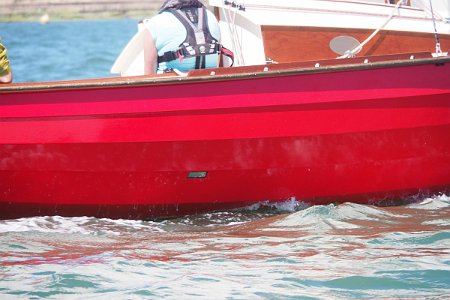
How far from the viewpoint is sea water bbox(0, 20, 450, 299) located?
611cm

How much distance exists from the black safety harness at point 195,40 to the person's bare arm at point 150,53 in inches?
2.3

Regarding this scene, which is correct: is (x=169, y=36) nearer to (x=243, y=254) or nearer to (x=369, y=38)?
(x=369, y=38)

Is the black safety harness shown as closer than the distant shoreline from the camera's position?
Yes

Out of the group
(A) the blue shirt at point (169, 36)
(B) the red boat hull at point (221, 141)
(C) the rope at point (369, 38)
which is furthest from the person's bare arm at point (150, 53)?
(C) the rope at point (369, 38)

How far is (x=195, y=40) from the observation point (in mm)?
8016

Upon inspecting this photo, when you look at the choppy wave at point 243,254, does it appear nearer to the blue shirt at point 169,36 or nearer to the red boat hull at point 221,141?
the red boat hull at point 221,141

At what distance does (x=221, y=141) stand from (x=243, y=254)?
3.55 feet

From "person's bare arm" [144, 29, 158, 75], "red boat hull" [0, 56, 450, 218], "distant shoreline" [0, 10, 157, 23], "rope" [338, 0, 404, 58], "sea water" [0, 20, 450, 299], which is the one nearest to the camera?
"sea water" [0, 20, 450, 299]

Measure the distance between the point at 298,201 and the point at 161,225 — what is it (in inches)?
39.0

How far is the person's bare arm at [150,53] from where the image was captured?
7.96m

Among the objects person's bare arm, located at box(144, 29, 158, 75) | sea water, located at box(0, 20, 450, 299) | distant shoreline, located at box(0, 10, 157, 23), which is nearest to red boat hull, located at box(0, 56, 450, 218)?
sea water, located at box(0, 20, 450, 299)

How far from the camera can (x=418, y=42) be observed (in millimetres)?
8883

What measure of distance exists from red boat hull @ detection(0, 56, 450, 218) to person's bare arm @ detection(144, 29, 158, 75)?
0.54 meters

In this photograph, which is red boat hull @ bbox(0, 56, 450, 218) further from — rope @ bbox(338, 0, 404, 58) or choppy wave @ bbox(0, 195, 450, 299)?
rope @ bbox(338, 0, 404, 58)
